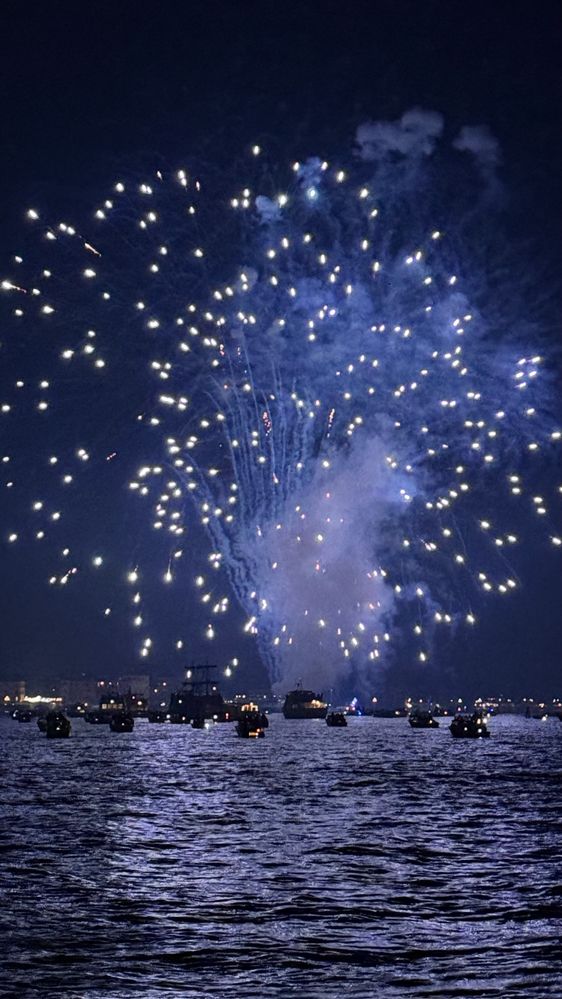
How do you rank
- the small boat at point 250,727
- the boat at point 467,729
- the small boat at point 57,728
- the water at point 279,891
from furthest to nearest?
the boat at point 467,729 < the small boat at point 57,728 < the small boat at point 250,727 < the water at point 279,891

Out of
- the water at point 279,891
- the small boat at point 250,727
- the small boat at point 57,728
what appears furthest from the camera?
the small boat at point 57,728

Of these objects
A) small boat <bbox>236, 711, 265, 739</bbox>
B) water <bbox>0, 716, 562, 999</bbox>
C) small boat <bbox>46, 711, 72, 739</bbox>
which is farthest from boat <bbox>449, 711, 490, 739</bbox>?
water <bbox>0, 716, 562, 999</bbox>

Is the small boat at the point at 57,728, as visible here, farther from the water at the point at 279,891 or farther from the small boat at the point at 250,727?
the water at the point at 279,891

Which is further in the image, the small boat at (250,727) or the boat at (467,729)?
the boat at (467,729)

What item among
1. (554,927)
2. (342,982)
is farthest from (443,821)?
(342,982)

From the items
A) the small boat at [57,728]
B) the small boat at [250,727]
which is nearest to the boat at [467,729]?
the small boat at [250,727]

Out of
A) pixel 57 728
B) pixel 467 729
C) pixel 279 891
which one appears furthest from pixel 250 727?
pixel 279 891

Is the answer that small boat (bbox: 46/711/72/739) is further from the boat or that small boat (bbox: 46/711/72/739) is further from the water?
the water

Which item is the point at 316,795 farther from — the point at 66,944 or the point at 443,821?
the point at 66,944
